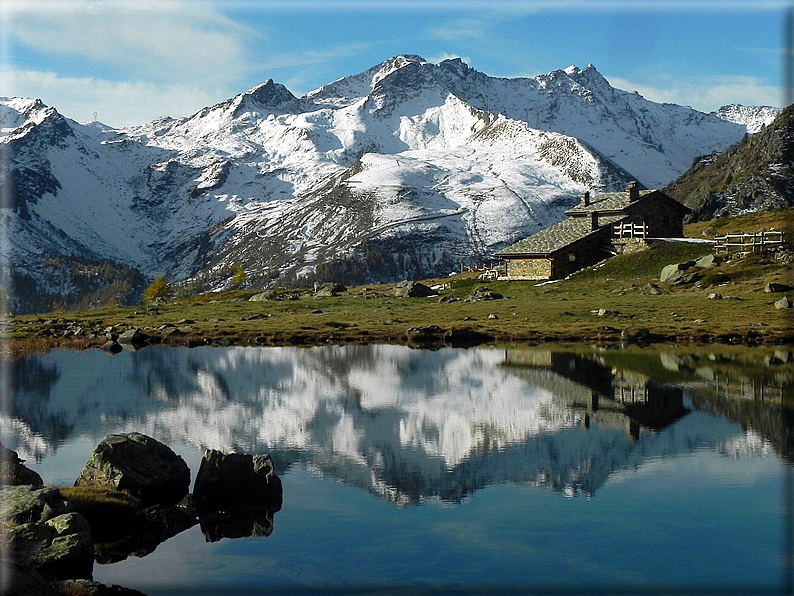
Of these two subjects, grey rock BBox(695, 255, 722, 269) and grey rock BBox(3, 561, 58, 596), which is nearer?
grey rock BBox(3, 561, 58, 596)

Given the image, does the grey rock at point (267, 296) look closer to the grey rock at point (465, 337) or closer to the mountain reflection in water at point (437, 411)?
the grey rock at point (465, 337)

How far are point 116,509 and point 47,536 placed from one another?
4240 mm

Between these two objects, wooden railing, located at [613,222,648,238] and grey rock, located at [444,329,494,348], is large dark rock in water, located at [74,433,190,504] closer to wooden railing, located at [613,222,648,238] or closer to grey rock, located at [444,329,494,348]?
grey rock, located at [444,329,494,348]

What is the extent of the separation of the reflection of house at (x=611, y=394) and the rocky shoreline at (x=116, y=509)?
15.0 metres

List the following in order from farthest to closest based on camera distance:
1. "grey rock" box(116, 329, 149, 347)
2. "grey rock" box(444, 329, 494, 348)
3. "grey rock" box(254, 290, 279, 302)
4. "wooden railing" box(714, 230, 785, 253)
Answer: "grey rock" box(254, 290, 279, 302)
"wooden railing" box(714, 230, 785, 253)
"grey rock" box(116, 329, 149, 347)
"grey rock" box(444, 329, 494, 348)

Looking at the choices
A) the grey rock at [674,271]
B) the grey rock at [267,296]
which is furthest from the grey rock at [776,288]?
the grey rock at [267,296]

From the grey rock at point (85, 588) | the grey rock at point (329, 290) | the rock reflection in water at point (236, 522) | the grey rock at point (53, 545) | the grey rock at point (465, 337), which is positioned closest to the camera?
the grey rock at point (85, 588)

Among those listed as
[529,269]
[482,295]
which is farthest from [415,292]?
[529,269]

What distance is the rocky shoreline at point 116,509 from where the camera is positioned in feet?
64.7

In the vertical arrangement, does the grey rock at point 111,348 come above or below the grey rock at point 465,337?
below

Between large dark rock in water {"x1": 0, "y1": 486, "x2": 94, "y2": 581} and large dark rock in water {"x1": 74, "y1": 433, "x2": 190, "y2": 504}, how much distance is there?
3865 millimetres

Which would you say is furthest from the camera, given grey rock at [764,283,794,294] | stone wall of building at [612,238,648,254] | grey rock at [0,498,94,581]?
stone wall of building at [612,238,648,254]

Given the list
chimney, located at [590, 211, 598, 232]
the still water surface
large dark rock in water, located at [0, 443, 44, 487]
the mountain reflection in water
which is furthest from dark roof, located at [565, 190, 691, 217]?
large dark rock in water, located at [0, 443, 44, 487]

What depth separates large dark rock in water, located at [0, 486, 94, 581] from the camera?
19750mm
